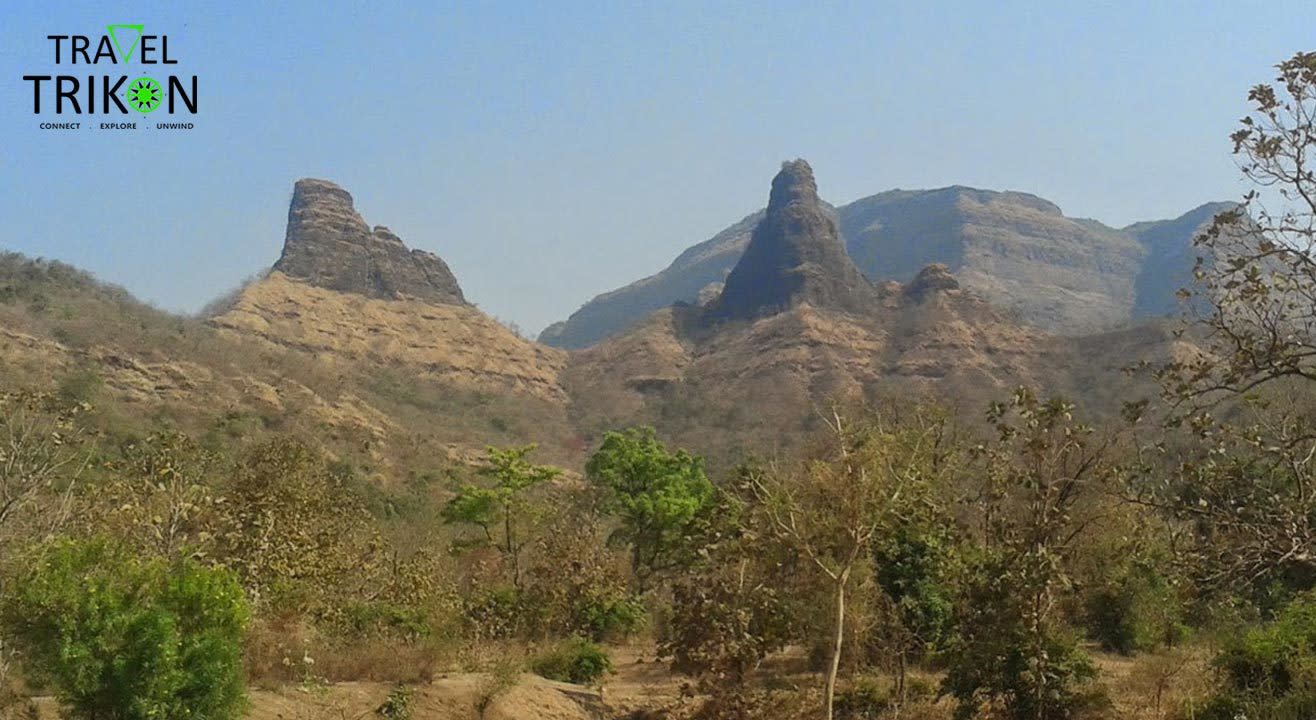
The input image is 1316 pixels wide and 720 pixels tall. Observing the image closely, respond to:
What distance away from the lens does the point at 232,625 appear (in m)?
8.57

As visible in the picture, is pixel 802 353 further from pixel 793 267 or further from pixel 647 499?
pixel 647 499

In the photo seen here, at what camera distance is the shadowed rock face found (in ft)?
300

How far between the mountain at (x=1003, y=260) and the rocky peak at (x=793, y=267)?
41.1 metres

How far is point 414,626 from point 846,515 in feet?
25.3

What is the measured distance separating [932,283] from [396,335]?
163 feet

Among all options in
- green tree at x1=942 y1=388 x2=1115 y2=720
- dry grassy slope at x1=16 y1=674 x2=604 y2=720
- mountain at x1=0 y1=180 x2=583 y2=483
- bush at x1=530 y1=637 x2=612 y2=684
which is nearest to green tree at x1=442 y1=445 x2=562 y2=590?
bush at x1=530 y1=637 x2=612 y2=684

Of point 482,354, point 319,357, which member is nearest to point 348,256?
point 482,354

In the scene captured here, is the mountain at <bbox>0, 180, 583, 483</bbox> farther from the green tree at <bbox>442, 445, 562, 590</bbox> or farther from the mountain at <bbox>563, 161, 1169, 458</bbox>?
the green tree at <bbox>442, 445, 562, 590</bbox>

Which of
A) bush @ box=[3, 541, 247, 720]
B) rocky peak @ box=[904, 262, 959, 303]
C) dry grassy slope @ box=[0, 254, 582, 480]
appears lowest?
bush @ box=[3, 541, 247, 720]

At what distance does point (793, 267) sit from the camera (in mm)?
96188

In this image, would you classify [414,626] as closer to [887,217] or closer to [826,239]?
[826,239]

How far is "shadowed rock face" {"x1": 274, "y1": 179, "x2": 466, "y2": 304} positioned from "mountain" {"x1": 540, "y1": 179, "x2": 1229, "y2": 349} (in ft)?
168

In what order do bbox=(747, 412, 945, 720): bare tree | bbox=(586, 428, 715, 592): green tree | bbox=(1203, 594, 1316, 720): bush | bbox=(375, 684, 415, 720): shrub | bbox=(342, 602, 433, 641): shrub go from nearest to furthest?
bbox=(1203, 594, 1316, 720): bush
bbox=(747, 412, 945, 720): bare tree
bbox=(375, 684, 415, 720): shrub
bbox=(342, 602, 433, 641): shrub
bbox=(586, 428, 715, 592): green tree

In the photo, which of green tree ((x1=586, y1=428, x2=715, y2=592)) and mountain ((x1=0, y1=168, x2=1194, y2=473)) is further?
mountain ((x1=0, y1=168, x2=1194, y2=473))
